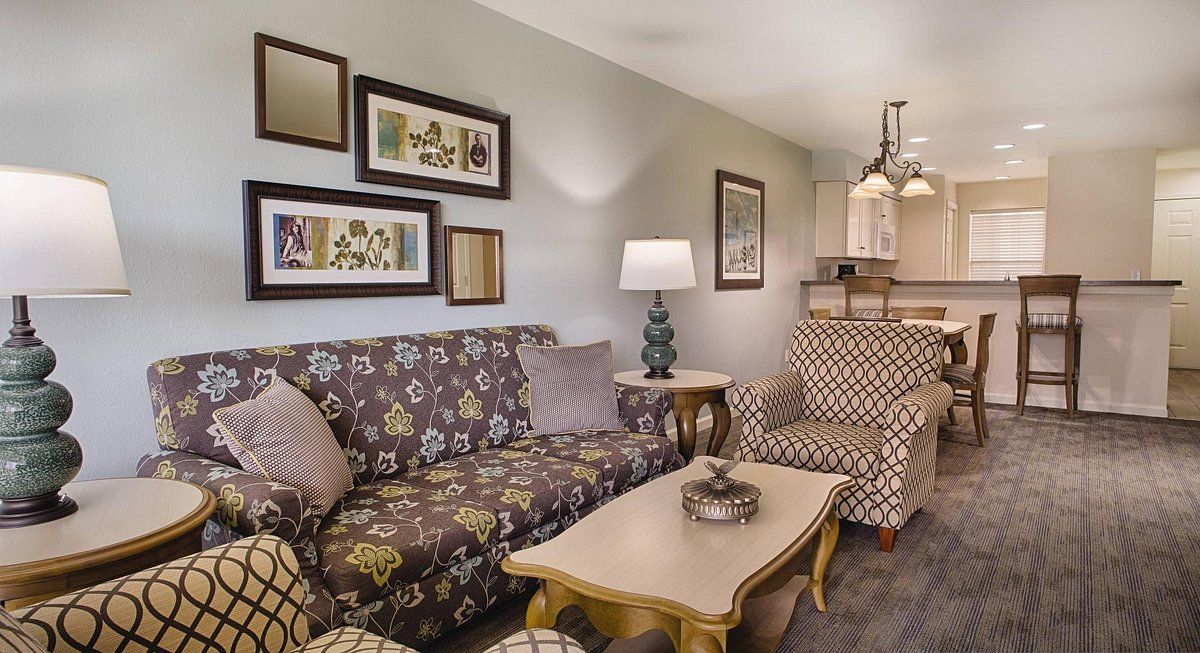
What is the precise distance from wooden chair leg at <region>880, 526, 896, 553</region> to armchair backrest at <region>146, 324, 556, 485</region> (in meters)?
1.55

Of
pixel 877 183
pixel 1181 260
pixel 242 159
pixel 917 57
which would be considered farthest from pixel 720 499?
pixel 1181 260

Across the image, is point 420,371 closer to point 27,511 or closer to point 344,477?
point 344,477

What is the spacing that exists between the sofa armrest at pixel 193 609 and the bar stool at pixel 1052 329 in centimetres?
565

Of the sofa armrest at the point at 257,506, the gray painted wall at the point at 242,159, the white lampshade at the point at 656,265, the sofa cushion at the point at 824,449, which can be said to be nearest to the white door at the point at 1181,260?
the gray painted wall at the point at 242,159

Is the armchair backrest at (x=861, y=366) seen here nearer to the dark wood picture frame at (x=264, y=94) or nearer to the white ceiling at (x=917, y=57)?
the white ceiling at (x=917, y=57)

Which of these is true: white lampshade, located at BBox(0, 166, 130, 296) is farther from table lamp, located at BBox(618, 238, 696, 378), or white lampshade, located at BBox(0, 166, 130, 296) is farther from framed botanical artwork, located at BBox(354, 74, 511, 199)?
table lamp, located at BBox(618, 238, 696, 378)

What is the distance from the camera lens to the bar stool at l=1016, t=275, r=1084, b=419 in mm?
5406

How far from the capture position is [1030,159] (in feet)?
24.6

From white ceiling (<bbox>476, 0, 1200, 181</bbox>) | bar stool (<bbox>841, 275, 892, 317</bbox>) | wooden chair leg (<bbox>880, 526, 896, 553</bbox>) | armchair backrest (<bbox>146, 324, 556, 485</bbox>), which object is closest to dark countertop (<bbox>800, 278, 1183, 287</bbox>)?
bar stool (<bbox>841, 275, 892, 317</bbox>)

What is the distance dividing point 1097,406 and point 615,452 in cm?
502

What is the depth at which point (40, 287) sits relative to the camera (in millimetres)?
1467

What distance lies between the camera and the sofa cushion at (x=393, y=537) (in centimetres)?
181

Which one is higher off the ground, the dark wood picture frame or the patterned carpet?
the dark wood picture frame

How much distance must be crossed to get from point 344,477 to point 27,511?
0.78 m
